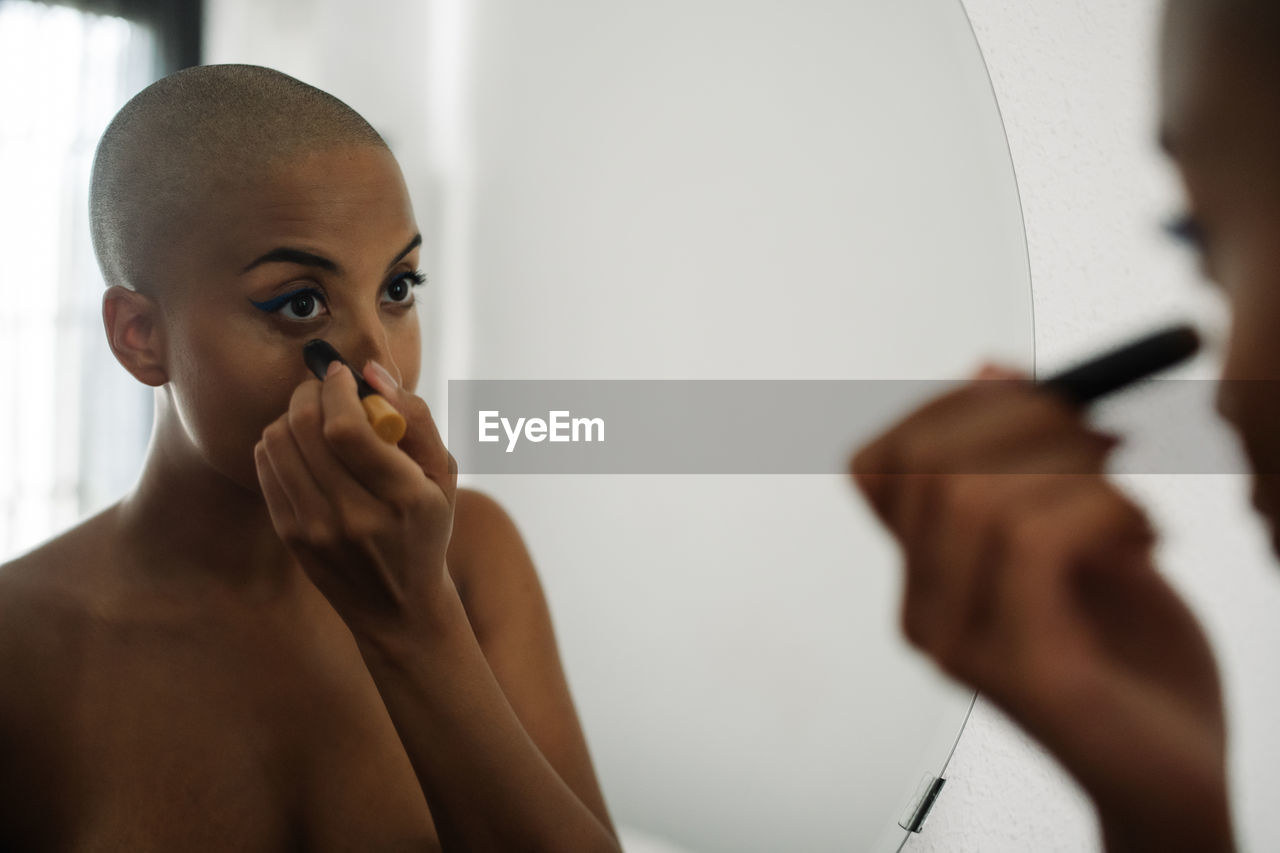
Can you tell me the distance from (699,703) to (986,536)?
0.18 m

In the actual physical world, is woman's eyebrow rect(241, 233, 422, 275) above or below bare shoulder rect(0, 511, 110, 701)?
above

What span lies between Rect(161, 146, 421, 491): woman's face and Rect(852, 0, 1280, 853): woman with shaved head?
0.22 meters

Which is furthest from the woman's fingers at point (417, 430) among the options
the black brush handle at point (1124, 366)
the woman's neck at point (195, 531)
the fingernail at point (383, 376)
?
the black brush handle at point (1124, 366)

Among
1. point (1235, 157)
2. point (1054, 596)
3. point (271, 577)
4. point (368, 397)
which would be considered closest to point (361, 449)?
point (368, 397)

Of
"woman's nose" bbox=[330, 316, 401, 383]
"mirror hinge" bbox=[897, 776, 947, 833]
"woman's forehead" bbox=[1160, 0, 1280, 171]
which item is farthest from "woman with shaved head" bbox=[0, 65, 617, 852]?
"woman's forehead" bbox=[1160, 0, 1280, 171]

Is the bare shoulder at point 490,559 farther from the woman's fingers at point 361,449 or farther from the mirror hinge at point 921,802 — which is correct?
the mirror hinge at point 921,802

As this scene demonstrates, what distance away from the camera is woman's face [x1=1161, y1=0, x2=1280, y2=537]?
328 mm

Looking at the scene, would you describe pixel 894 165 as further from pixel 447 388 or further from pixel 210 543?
pixel 210 543

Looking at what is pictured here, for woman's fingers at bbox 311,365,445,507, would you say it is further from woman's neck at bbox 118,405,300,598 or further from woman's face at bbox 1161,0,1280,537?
woman's face at bbox 1161,0,1280,537

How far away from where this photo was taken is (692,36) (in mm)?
418

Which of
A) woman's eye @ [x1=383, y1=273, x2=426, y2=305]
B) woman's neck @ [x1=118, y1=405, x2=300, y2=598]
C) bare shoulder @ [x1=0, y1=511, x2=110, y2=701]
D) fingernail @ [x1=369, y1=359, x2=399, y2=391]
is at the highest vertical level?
woman's eye @ [x1=383, y1=273, x2=426, y2=305]

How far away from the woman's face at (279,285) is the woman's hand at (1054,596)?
0.22 metres

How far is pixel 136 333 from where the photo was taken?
1.21 ft

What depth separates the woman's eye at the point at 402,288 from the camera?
359mm
